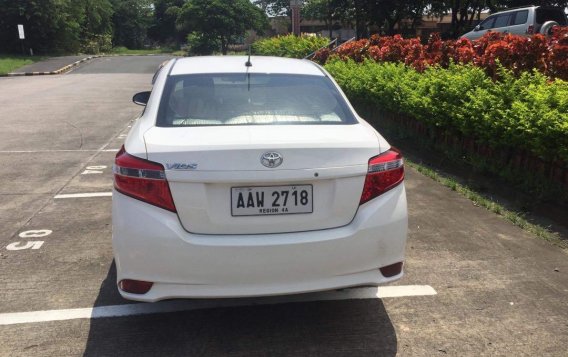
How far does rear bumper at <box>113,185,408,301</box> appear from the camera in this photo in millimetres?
2604

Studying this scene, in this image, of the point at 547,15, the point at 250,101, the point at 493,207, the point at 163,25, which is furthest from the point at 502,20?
the point at 163,25

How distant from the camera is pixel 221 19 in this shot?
4597cm

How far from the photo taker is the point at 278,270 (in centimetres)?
265

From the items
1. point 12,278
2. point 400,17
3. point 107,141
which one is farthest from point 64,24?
point 12,278

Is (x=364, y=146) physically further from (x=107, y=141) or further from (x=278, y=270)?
(x=107, y=141)

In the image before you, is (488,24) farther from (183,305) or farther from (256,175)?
(256,175)

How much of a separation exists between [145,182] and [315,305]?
1.46 metres

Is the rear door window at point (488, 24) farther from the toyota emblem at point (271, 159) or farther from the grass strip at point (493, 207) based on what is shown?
the toyota emblem at point (271, 159)

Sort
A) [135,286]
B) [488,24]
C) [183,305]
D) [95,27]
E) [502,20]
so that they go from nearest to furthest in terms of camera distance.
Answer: [135,286] < [183,305] < [502,20] < [488,24] < [95,27]

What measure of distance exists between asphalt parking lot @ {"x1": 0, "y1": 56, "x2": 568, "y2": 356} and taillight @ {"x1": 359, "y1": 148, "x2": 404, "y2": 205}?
890 mm

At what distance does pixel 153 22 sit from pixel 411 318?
3529 inches

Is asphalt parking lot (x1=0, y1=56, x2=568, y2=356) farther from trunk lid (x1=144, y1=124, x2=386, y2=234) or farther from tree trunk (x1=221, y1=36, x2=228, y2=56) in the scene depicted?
tree trunk (x1=221, y1=36, x2=228, y2=56)

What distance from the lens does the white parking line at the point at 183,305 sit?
127 inches

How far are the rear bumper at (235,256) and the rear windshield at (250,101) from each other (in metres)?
0.71
